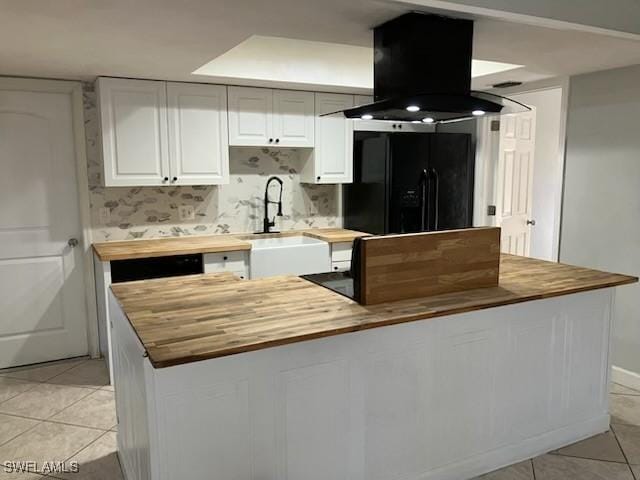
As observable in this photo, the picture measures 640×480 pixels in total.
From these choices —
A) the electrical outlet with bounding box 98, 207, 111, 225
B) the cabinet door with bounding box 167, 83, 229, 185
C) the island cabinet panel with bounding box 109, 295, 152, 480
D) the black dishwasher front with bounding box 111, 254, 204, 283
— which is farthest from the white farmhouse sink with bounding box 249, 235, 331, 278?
the island cabinet panel with bounding box 109, 295, 152, 480

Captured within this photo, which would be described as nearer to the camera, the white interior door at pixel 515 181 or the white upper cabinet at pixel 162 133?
the white upper cabinet at pixel 162 133

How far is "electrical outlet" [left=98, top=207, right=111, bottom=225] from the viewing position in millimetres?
3873

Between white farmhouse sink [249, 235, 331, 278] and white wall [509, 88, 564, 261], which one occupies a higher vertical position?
white wall [509, 88, 564, 261]

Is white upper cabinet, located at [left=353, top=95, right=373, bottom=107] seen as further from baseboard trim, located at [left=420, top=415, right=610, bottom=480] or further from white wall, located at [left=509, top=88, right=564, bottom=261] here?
baseboard trim, located at [left=420, top=415, right=610, bottom=480]

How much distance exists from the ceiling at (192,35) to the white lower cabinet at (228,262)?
124 cm

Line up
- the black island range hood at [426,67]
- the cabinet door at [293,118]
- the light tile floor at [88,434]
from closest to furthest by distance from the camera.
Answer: the black island range hood at [426,67]
the light tile floor at [88,434]
the cabinet door at [293,118]

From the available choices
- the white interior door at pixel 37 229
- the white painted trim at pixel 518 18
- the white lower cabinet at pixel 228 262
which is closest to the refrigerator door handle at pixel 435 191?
the white lower cabinet at pixel 228 262

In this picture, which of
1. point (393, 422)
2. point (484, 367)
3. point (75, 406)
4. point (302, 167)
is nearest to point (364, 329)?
point (393, 422)

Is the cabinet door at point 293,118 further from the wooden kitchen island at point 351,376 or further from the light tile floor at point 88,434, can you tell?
the light tile floor at point 88,434

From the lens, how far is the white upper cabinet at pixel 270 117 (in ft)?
12.7

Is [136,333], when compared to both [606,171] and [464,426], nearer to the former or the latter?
[464,426]

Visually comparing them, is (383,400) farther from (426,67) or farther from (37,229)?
(37,229)

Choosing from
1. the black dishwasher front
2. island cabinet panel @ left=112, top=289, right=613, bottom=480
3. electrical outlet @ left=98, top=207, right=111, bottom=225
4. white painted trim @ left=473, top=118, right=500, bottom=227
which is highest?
white painted trim @ left=473, top=118, right=500, bottom=227

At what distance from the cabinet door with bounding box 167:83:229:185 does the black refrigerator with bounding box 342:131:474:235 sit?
1241 mm
